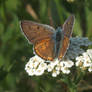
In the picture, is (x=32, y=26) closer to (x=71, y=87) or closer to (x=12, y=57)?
(x=71, y=87)

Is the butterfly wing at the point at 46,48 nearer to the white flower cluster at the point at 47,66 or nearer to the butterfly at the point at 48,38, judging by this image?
the butterfly at the point at 48,38

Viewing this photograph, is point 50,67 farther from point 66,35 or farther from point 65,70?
point 66,35

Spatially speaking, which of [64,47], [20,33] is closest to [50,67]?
[64,47]

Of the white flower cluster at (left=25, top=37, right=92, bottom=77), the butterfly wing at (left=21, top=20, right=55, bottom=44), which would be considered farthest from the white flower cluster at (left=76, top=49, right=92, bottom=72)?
the butterfly wing at (left=21, top=20, right=55, bottom=44)

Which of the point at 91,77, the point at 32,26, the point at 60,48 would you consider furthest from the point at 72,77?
the point at 91,77

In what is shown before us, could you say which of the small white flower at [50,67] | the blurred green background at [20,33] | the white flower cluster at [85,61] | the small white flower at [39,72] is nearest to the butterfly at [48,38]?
the small white flower at [50,67]

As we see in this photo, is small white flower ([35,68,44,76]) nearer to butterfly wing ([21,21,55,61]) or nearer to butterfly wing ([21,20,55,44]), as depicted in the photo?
butterfly wing ([21,21,55,61])
